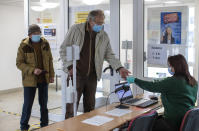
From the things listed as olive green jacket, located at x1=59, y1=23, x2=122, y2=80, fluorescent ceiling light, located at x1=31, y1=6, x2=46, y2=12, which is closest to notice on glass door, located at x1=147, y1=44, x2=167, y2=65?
olive green jacket, located at x1=59, y1=23, x2=122, y2=80

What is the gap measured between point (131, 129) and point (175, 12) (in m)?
2.18

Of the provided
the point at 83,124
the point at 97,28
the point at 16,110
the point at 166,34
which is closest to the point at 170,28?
the point at 166,34

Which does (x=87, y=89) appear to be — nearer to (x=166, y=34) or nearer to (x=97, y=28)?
(x=97, y=28)

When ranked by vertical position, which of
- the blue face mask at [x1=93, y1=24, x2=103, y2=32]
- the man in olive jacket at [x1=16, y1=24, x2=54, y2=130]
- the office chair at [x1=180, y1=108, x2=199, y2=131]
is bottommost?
the office chair at [x1=180, y1=108, x2=199, y2=131]

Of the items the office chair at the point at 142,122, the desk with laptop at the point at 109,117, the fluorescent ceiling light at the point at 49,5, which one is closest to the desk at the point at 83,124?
the desk with laptop at the point at 109,117

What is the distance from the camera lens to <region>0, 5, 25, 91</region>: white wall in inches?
293

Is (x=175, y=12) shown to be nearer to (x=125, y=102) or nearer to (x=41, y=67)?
(x=125, y=102)

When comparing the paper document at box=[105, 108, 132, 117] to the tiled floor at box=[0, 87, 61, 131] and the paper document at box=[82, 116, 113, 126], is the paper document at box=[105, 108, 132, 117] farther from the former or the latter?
the tiled floor at box=[0, 87, 61, 131]

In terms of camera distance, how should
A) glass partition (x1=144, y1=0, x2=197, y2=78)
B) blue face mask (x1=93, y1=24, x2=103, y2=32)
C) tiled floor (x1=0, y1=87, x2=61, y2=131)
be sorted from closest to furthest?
blue face mask (x1=93, y1=24, x2=103, y2=32) < glass partition (x1=144, y1=0, x2=197, y2=78) < tiled floor (x1=0, y1=87, x2=61, y2=131)

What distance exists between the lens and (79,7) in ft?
15.2

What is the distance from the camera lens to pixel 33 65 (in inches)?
155

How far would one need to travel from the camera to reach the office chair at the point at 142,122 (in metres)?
2.22

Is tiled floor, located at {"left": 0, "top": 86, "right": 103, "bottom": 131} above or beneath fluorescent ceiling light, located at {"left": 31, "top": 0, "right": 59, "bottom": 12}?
beneath

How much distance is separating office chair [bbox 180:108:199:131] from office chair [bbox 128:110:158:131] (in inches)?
13.1
